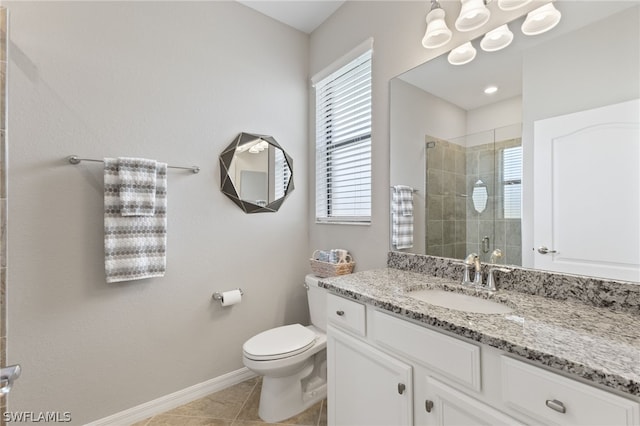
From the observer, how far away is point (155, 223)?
5.30ft

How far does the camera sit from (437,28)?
1.35 m

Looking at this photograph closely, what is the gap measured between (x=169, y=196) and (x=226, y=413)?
1.39 metres

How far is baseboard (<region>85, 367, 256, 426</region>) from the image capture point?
157 cm

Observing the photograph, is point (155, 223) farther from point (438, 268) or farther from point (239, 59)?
point (438, 268)

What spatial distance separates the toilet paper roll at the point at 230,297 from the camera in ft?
6.17

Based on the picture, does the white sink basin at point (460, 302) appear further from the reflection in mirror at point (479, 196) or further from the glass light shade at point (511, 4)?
the glass light shade at point (511, 4)

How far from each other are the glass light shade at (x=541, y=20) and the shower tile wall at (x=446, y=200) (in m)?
0.53

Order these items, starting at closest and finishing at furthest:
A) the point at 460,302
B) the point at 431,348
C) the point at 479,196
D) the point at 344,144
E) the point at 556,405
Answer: the point at 556,405
the point at 431,348
the point at 460,302
the point at 479,196
the point at 344,144

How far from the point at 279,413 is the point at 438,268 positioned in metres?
1.24

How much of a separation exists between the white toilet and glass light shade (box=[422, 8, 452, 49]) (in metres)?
1.79

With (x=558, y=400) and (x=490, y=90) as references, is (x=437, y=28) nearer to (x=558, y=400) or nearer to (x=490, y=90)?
(x=490, y=90)

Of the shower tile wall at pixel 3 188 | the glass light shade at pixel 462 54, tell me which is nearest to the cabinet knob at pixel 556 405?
the glass light shade at pixel 462 54

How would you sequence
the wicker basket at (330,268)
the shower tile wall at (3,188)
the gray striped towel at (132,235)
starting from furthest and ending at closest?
the wicker basket at (330,268) < the gray striped towel at (132,235) < the shower tile wall at (3,188)

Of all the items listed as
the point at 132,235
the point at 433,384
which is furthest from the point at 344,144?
the point at 433,384
